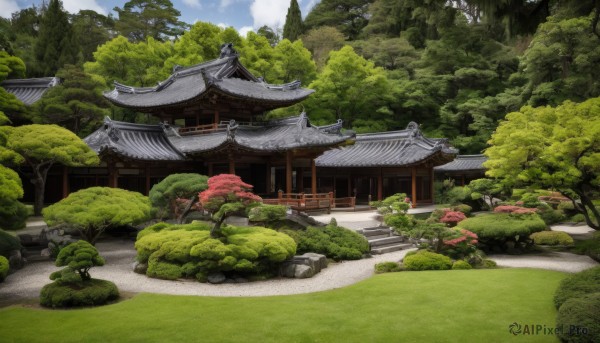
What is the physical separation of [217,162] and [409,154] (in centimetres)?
1359

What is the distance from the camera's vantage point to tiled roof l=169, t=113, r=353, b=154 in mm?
24984

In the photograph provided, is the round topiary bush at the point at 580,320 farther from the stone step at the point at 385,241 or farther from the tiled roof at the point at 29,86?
the tiled roof at the point at 29,86

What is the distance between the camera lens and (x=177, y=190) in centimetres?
1878

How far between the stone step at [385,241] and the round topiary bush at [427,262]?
399cm

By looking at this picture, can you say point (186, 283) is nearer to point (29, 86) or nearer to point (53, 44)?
point (29, 86)

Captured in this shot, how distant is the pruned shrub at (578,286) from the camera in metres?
9.70

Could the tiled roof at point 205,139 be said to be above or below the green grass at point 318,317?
above

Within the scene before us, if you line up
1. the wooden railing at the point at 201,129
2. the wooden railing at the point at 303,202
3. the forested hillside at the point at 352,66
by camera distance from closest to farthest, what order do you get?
the wooden railing at the point at 303,202
the wooden railing at the point at 201,129
the forested hillside at the point at 352,66

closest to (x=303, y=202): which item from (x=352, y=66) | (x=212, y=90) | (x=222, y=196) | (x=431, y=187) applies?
(x=212, y=90)

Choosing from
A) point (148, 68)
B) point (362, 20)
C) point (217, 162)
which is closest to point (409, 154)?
point (217, 162)

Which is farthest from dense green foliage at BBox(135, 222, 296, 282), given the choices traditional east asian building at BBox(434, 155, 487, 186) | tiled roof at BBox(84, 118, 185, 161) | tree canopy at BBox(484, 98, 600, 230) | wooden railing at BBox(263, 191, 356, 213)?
traditional east asian building at BBox(434, 155, 487, 186)

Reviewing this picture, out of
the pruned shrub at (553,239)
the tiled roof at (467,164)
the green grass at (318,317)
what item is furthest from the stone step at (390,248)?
the tiled roof at (467,164)

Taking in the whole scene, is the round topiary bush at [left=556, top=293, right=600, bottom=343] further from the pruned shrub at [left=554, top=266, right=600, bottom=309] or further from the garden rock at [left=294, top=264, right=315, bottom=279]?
the garden rock at [left=294, top=264, right=315, bottom=279]

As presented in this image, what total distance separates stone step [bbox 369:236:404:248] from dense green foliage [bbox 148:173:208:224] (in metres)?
7.83
